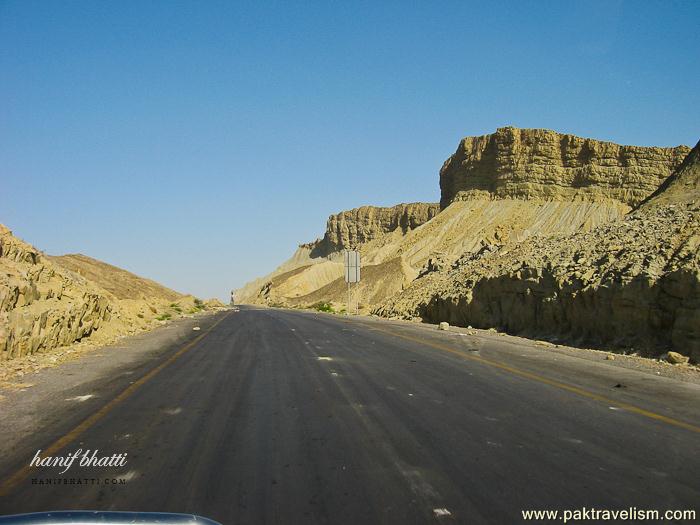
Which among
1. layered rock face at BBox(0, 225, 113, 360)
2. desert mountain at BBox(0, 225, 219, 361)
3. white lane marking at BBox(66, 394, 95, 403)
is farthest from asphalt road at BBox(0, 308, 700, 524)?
desert mountain at BBox(0, 225, 219, 361)

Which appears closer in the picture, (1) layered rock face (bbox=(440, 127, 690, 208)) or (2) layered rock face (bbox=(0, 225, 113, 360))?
(2) layered rock face (bbox=(0, 225, 113, 360))

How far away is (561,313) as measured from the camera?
64.8 ft

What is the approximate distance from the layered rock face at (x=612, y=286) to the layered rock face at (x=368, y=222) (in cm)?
10151

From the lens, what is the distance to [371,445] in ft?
18.2

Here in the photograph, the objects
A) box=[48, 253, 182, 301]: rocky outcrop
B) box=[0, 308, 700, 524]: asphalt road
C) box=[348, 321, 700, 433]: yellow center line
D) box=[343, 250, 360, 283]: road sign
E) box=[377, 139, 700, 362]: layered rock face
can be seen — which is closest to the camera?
box=[0, 308, 700, 524]: asphalt road

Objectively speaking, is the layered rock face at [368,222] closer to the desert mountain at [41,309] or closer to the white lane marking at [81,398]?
the desert mountain at [41,309]

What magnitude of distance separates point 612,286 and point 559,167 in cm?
6961

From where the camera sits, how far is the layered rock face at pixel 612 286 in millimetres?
14719

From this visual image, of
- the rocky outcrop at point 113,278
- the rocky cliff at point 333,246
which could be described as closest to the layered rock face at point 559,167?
the rocky cliff at point 333,246

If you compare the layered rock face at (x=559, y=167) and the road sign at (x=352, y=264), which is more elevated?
the layered rock face at (x=559, y=167)

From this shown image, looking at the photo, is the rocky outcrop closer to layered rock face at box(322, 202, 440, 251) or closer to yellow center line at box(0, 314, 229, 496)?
yellow center line at box(0, 314, 229, 496)

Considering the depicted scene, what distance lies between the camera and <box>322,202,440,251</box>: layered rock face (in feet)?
432

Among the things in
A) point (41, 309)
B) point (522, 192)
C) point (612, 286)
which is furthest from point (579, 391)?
point (522, 192)

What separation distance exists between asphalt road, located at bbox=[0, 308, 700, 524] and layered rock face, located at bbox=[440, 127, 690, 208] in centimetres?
7446
